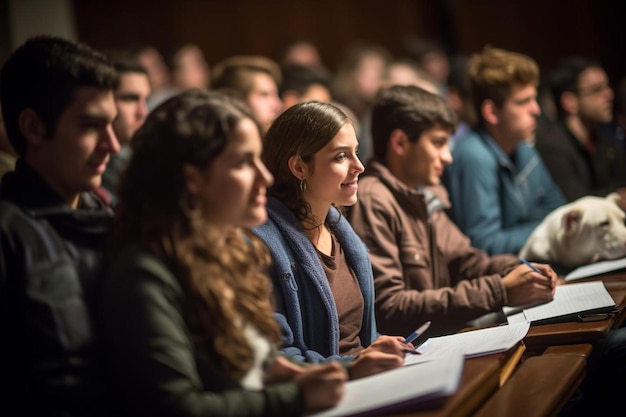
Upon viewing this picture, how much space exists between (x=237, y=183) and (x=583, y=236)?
6.83 ft

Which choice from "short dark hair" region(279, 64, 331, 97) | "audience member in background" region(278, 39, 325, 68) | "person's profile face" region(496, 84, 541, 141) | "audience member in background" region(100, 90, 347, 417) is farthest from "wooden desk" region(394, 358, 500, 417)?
"audience member in background" region(278, 39, 325, 68)

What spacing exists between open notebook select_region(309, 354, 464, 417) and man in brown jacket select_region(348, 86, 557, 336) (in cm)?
91

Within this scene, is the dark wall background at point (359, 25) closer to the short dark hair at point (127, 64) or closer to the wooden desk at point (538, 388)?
the short dark hair at point (127, 64)

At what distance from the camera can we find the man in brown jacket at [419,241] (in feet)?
8.63

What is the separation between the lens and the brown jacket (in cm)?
261

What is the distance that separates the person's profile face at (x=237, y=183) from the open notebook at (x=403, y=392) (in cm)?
42

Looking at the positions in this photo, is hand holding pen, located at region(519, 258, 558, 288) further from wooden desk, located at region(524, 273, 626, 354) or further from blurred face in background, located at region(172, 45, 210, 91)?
blurred face in background, located at region(172, 45, 210, 91)

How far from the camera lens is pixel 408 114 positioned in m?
2.90

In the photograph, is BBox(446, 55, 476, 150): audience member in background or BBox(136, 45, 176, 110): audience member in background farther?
BBox(136, 45, 176, 110): audience member in background

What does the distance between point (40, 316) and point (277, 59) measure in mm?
→ 7409

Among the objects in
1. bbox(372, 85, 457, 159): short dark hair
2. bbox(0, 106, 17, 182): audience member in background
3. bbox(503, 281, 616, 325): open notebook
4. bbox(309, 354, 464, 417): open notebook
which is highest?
bbox(372, 85, 457, 159): short dark hair

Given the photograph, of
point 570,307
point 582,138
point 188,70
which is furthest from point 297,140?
point 188,70

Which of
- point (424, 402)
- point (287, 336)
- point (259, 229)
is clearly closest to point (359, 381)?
point (424, 402)

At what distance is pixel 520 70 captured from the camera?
3.81 meters
